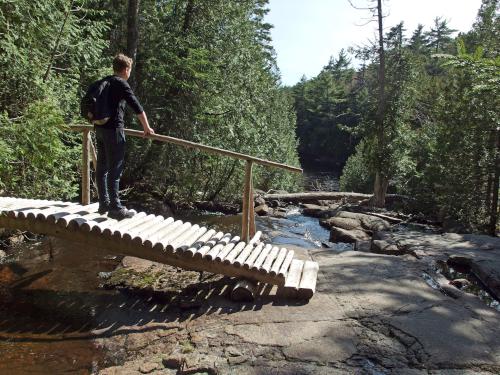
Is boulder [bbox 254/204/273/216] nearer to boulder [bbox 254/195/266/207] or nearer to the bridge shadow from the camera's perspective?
boulder [bbox 254/195/266/207]

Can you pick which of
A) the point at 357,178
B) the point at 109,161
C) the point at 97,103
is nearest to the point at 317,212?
the point at 109,161

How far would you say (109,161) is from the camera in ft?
19.1

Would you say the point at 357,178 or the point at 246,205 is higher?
the point at 246,205

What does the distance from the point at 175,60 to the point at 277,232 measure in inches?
271

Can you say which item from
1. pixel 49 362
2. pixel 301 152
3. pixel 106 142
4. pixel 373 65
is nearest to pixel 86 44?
pixel 106 142

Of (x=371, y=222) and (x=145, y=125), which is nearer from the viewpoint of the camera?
(x=145, y=125)

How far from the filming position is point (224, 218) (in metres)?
15.4

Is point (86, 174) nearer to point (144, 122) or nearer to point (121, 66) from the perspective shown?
point (144, 122)

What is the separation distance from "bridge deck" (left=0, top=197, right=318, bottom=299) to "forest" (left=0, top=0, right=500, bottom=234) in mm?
1420

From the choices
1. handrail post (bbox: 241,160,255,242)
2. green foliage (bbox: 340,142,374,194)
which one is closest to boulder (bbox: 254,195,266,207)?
handrail post (bbox: 241,160,255,242)

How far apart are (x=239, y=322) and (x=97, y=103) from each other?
3.43 meters

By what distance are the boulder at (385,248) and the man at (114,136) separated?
21.9ft

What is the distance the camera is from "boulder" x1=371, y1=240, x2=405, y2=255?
32.6 feet

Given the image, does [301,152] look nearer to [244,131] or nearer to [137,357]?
[244,131]
